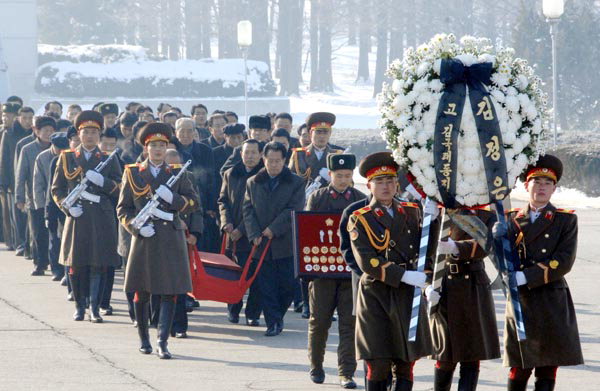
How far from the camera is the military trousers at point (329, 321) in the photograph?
10.2m

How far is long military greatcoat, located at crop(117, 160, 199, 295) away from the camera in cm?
1153

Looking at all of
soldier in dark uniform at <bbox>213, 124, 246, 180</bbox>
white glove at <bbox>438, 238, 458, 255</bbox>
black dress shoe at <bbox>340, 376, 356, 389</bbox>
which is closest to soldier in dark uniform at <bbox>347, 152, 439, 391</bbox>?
white glove at <bbox>438, 238, 458, 255</bbox>

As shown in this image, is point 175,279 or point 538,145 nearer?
point 538,145

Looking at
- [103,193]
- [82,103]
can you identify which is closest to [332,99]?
[82,103]

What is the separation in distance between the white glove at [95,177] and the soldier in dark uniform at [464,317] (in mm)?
5444

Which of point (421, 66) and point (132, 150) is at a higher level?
point (421, 66)

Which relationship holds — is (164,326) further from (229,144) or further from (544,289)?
(229,144)

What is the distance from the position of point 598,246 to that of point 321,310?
29.5ft

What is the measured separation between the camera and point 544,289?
28.0 feet

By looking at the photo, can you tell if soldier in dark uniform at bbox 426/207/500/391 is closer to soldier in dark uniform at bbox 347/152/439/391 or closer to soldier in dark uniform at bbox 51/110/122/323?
soldier in dark uniform at bbox 347/152/439/391

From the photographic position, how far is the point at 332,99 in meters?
67.8

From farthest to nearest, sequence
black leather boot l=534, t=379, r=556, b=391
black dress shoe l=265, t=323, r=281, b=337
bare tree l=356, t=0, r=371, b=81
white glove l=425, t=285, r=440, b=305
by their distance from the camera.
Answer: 1. bare tree l=356, t=0, r=371, b=81
2. black dress shoe l=265, t=323, r=281, b=337
3. black leather boot l=534, t=379, r=556, b=391
4. white glove l=425, t=285, r=440, b=305

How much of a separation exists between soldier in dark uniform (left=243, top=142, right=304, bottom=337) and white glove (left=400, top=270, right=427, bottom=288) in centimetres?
451

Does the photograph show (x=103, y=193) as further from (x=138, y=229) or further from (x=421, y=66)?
(x=421, y=66)
